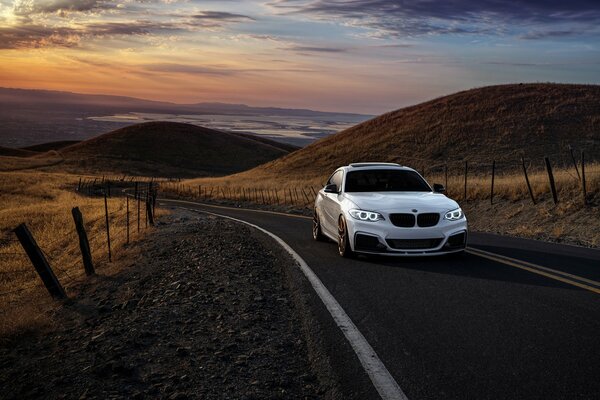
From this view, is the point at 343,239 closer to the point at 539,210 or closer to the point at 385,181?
the point at 385,181

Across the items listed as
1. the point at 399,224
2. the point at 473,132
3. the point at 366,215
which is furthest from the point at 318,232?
the point at 473,132

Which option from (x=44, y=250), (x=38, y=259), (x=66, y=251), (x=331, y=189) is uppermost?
(x=331, y=189)

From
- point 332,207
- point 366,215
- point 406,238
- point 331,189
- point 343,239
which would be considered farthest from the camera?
point 332,207

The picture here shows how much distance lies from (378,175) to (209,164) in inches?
3968

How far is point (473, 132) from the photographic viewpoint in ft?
195

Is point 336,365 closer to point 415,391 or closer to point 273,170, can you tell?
point 415,391

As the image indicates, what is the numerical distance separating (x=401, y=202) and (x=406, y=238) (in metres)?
0.63

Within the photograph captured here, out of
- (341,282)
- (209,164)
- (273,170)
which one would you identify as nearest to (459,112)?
(273,170)

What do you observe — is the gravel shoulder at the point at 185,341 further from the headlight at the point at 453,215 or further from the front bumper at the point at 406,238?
the headlight at the point at 453,215

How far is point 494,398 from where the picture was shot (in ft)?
13.4

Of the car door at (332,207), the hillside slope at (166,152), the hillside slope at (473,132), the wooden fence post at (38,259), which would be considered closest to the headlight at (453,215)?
the car door at (332,207)

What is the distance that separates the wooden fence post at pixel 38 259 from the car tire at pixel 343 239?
4998mm

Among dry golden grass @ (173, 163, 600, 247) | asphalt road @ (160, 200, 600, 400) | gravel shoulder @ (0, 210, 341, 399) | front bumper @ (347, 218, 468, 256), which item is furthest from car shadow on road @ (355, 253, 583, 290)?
dry golden grass @ (173, 163, 600, 247)

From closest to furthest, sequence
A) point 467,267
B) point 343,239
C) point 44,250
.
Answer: point 467,267, point 343,239, point 44,250
